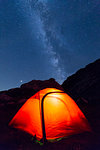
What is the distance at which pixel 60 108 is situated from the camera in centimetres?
480

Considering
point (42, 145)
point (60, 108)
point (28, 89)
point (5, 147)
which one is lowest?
point (42, 145)

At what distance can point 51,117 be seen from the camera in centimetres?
461

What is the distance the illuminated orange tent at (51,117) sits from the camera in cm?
437

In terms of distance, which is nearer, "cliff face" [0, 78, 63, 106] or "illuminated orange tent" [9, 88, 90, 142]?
"illuminated orange tent" [9, 88, 90, 142]

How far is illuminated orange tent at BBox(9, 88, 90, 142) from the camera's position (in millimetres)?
4367

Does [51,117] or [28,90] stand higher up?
[28,90]

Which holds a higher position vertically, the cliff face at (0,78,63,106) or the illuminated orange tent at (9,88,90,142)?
the cliff face at (0,78,63,106)

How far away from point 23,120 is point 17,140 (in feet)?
2.74

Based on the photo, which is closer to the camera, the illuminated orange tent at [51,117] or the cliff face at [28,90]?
the illuminated orange tent at [51,117]

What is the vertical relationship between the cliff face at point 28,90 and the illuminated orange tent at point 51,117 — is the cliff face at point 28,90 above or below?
above

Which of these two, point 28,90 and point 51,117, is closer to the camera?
point 51,117

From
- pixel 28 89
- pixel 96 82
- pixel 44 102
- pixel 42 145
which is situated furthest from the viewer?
pixel 28 89

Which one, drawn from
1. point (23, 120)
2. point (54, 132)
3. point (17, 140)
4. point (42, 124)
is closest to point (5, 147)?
point (17, 140)

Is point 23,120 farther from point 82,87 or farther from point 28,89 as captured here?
point 28,89
